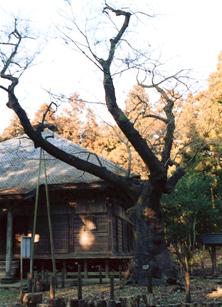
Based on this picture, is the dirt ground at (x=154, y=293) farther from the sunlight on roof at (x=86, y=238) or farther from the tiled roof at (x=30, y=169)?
the tiled roof at (x=30, y=169)

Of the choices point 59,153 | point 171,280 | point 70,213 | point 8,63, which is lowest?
point 171,280

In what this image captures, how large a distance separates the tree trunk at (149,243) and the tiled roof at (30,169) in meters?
3.36

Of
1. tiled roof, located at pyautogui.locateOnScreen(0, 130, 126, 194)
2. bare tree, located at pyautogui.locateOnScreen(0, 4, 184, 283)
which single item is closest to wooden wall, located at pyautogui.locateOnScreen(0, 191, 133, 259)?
tiled roof, located at pyautogui.locateOnScreen(0, 130, 126, 194)

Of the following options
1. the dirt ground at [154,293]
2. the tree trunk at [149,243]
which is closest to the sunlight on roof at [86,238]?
the dirt ground at [154,293]

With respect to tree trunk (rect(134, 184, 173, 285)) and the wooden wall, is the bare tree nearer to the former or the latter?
tree trunk (rect(134, 184, 173, 285))

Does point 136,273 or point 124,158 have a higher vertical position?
point 124,158

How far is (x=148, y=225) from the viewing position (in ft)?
52.4

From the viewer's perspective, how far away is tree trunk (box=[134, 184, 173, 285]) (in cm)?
1524

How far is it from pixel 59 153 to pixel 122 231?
28.9 ft

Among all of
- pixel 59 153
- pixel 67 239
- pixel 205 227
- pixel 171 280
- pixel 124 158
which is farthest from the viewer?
pixel 124 158

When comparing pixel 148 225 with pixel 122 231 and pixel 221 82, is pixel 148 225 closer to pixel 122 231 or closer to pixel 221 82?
pixel 122 231

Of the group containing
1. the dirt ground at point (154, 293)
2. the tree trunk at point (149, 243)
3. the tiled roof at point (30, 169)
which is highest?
the tiled roof at point (30, 169)

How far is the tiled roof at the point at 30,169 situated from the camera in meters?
20.3

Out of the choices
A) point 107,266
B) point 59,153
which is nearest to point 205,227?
point 107,266
